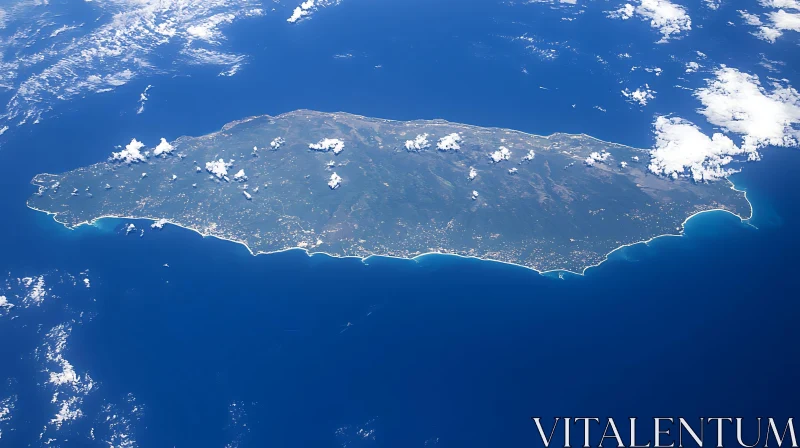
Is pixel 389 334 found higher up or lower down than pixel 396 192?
lower down

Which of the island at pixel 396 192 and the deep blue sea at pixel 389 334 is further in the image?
the island at pixel 396 192

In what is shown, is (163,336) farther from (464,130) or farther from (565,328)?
(464,130)

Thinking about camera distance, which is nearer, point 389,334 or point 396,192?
point 389,334

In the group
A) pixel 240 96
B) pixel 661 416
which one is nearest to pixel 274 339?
pixel 661 416
